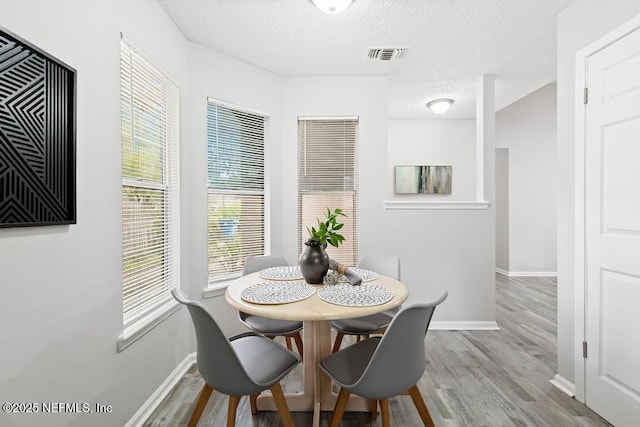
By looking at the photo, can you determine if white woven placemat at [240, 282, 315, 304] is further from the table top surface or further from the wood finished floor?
the wood finished floor

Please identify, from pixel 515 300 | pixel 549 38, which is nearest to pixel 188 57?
pixel 549 38

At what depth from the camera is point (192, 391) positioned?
7.08 feet

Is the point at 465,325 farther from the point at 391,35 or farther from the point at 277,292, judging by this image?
the point at 391,35

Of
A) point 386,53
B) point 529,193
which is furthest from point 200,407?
point 529,193

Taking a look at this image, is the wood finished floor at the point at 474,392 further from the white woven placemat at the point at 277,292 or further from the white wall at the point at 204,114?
the white woven placemat at the point at 277,292

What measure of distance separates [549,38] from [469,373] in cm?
281

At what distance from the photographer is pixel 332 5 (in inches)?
81.7

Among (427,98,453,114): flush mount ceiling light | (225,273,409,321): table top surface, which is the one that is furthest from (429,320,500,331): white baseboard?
(427,98,453,114): flush mount ceiling light

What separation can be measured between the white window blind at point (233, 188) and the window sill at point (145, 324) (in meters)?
0.60

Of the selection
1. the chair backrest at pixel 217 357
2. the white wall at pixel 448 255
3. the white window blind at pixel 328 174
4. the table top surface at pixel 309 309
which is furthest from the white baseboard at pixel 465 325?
the chair backrest at pixel 217 357

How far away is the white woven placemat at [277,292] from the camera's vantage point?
1.60m

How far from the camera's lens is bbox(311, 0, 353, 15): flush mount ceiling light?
80.9 inches

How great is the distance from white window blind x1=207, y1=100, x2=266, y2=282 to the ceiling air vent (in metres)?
1.25

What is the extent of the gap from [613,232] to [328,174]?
2.37m
